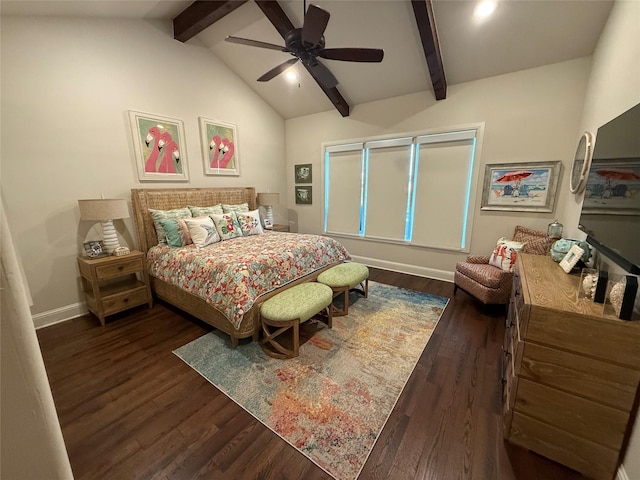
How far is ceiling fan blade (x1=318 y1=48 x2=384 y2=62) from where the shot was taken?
224cm

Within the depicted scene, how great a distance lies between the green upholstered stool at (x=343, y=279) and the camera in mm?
2721

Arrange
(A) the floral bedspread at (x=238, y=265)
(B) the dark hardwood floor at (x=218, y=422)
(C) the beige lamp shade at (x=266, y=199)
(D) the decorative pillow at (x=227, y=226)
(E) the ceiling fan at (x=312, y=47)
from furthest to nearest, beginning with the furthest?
(C) the beige lamp shade at (x=266, y=199), (D) the decorative pillow at (x=227, y=226), (A) the floral bedspread at (x=238, y=265), (E) the ceiling fan at (x=312, y=47), (B) the dark hardwood floor at (x=218, y=422)

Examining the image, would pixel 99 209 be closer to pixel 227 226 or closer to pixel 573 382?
pixel 227 226

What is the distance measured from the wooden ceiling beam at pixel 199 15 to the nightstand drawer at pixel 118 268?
2.73 metres

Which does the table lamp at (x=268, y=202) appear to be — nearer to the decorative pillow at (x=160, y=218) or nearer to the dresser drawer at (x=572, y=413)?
the decorative pillow at (x=160, y=218)

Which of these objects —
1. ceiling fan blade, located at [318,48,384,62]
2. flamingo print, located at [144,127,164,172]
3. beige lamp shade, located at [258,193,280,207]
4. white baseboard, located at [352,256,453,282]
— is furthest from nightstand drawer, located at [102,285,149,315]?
white baseboard, located at [352,256,453,282]

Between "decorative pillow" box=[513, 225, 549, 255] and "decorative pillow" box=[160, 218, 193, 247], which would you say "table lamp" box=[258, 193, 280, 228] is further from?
"decorative pillow" box=[513, 225, 549, 255]

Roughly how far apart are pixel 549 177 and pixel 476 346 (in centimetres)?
213

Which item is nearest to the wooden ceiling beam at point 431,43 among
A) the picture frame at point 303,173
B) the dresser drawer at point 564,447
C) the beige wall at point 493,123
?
the beige wall at point 493,123

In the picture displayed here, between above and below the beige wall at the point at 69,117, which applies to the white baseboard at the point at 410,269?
below

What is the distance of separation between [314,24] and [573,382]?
8.67ft

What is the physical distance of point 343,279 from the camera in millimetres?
2770

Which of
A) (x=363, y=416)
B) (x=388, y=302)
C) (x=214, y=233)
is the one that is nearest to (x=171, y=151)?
(x=214, y=233)

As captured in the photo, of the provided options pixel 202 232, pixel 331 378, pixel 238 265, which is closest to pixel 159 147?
pixel 202 232
